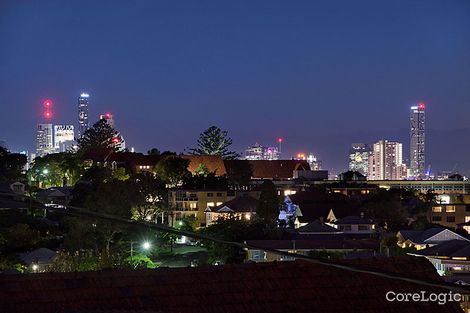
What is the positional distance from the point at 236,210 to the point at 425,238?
8313 mm

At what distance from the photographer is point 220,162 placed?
4241 centimetres

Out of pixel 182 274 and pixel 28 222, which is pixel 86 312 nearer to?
pixel 182 274

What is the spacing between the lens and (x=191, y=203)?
91.7ft

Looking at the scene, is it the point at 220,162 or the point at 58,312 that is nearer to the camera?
the point at 58,312

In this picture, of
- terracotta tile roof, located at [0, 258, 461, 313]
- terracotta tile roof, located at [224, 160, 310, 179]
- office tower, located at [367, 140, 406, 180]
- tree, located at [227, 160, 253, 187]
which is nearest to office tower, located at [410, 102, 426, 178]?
office tower, located at [367, 140, 406, 180]

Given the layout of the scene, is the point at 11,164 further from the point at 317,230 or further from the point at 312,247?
the point at 312,247

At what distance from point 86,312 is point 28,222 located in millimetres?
17906

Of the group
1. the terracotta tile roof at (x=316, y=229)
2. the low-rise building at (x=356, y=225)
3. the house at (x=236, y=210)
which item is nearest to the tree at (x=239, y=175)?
the house at (x=236, y=210)

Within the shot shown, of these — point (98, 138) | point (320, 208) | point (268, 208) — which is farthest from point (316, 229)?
point (98, 138)

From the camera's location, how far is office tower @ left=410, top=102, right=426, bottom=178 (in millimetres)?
85875

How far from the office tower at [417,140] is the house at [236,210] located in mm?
63441

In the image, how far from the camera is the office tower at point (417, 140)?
8588cm

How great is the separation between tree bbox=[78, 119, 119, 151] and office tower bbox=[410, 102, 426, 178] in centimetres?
4822

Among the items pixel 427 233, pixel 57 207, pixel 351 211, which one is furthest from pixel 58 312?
pixel 351 211
